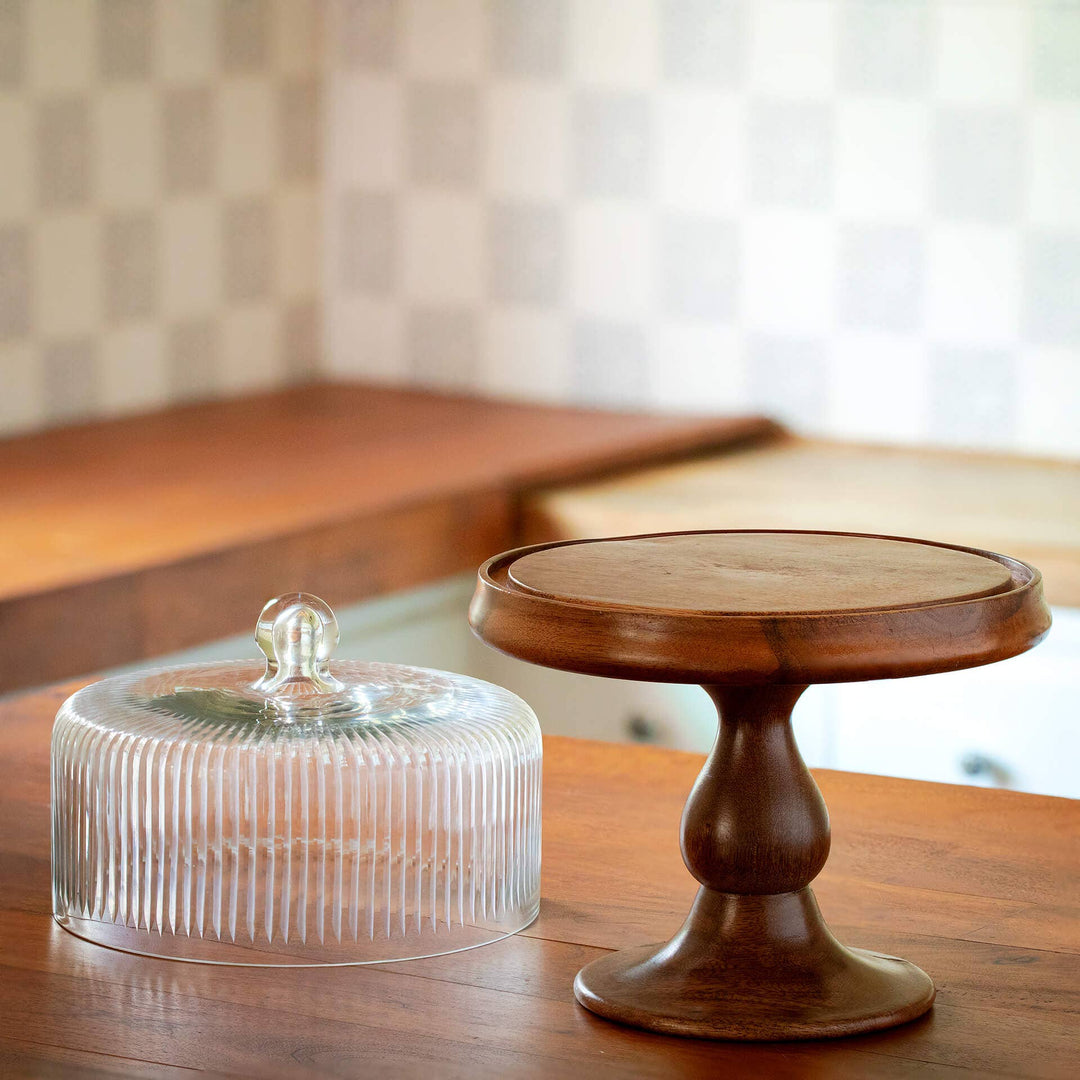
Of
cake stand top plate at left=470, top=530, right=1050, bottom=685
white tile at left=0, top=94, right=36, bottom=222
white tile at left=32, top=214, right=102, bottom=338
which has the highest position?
white tile at left=0, top=94, right=36, bottom=222

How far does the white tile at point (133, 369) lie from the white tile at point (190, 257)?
0.05 metres

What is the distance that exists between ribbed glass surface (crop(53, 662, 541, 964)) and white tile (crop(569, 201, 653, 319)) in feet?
5.47

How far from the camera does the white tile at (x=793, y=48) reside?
2.22 m

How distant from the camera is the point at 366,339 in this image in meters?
2.62

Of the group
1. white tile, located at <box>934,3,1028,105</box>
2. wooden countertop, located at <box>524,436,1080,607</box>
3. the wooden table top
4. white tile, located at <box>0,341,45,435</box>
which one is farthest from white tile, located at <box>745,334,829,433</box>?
the wooden table top

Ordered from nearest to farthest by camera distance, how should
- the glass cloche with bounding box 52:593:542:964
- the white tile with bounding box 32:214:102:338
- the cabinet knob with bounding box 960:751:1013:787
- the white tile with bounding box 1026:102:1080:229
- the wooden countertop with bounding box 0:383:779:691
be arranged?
the glass cloche with bounding box 52:593:542:964 → the wooden countertop with bounding box 0:383:779:691 → the cabinet knob with bounding box 960:751:1013:787 → the white tile with bounding box 1026:102:1080:229 → the white tile with bounding box 32:214:102:338

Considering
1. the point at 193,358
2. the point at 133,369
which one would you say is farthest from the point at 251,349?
the point at 133,369

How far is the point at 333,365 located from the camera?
2652mm

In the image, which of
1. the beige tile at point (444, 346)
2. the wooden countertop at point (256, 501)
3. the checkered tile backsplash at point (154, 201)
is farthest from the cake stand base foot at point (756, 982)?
the beige tile at point (444, 346)

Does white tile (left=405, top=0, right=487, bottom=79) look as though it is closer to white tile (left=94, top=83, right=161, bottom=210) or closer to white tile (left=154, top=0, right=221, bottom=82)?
white tile (left=154, top=0, right=221, bottom=82)

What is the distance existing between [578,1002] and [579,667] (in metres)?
0.15

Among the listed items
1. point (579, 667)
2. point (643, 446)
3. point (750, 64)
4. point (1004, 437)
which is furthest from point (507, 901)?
point (750, 64)

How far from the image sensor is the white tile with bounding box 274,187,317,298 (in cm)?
258

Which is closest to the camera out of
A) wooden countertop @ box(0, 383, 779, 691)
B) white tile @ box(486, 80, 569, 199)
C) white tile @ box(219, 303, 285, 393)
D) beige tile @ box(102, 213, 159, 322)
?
wooden countertop @ box(0, 383, 779, 691)
